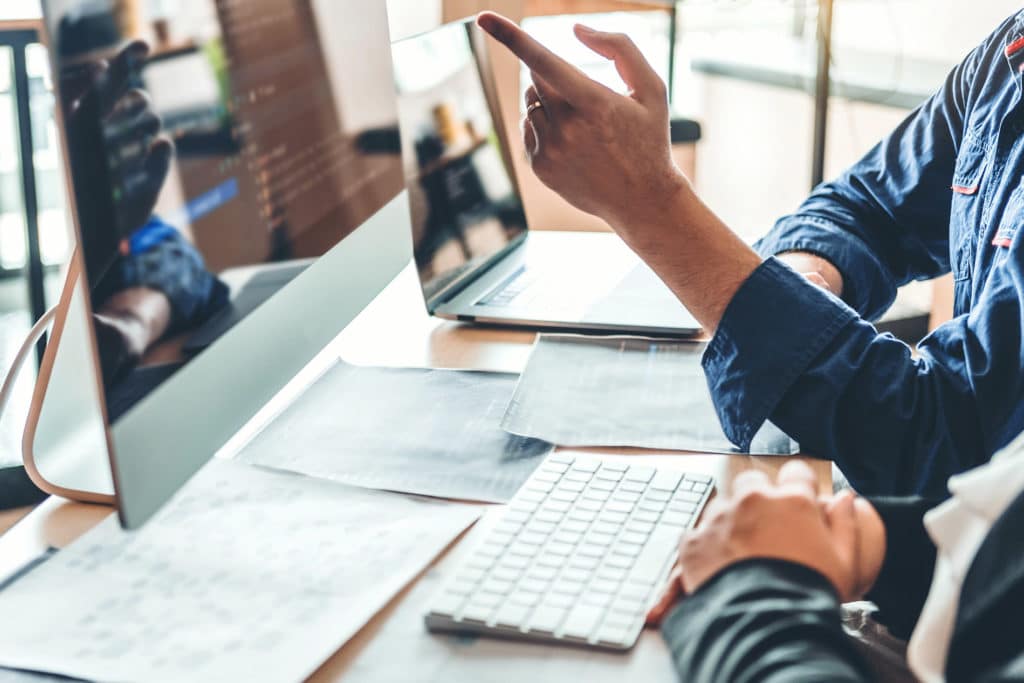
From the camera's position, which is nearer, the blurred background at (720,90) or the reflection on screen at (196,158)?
the reflection on screen at (196,158)

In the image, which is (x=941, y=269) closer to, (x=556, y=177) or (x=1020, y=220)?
(x=1020, y=220)

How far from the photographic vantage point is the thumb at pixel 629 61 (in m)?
0.85

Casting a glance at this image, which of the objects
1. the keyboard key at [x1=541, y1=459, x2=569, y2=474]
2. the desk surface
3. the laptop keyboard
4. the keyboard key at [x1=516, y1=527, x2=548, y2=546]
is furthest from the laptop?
the keyboard key at [x1=516, y1=527, x2=548, y2=546]

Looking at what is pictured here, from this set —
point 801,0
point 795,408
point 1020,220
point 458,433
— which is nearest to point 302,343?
point 458,433

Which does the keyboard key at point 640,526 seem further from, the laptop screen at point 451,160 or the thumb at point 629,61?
the laptop screen at point 451,160

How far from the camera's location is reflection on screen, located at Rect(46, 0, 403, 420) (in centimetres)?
51

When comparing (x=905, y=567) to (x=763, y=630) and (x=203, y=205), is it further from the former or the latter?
(x=203, y=205)

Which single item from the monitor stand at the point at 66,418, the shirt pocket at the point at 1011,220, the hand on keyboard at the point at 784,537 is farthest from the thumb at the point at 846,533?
the monitor stand at the point at 66,418

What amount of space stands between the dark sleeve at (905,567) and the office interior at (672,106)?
45cm

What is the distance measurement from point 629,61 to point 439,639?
19.9 inches

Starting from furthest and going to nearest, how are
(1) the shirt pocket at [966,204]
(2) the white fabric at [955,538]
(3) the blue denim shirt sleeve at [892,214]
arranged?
(3) the blue denim shirt sleeve at [892,214] < (1) the shirt pocket at [966,204] < (2) the white fabric at [955,538]

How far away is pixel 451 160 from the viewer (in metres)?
1.18

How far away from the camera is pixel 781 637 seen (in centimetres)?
52

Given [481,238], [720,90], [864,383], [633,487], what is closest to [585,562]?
[633,487]
